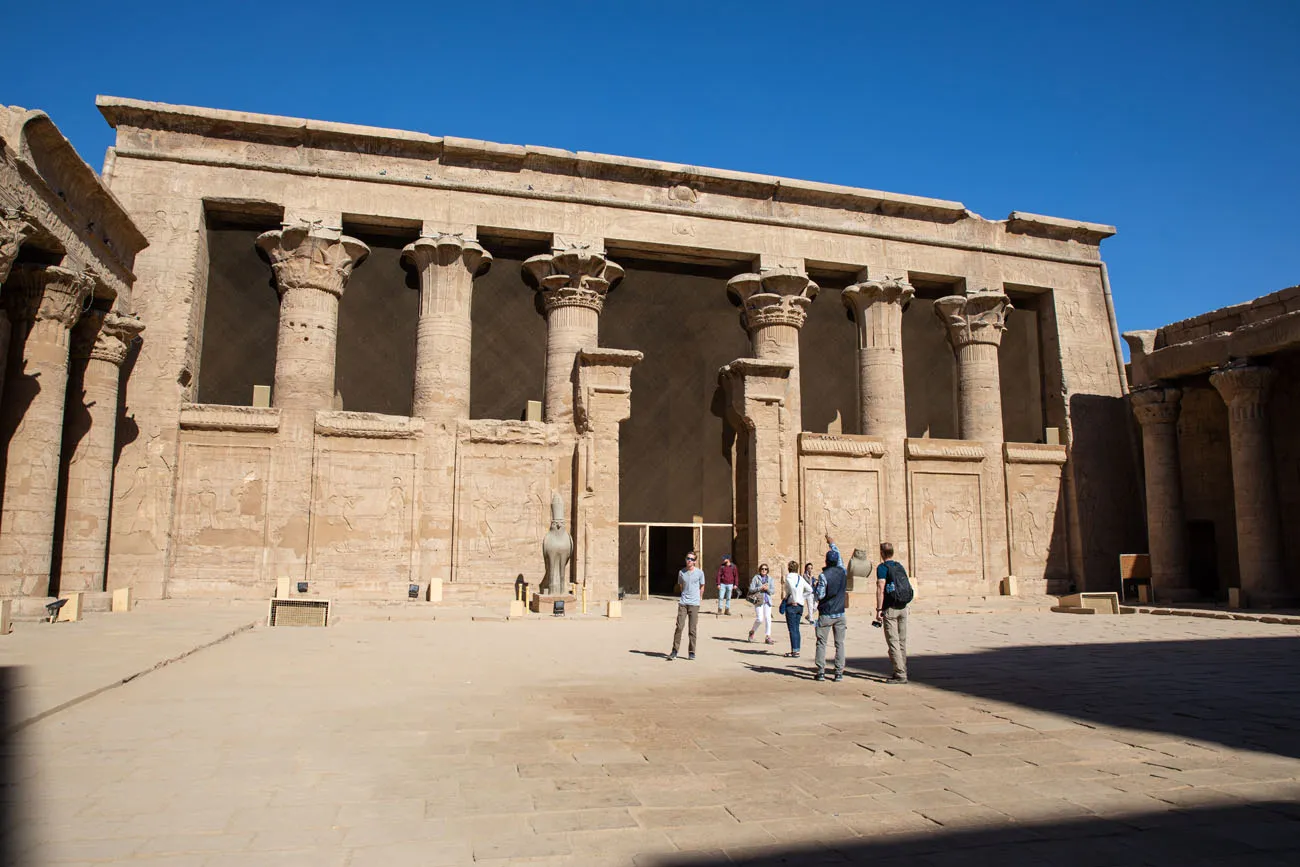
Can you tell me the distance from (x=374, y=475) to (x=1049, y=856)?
17.1 m

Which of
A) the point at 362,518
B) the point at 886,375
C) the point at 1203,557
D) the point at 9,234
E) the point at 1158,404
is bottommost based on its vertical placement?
the point at 1203,557

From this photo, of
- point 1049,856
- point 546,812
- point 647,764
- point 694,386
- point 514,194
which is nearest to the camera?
point 1049,856

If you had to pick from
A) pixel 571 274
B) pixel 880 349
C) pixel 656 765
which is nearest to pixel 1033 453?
pixel 880 349

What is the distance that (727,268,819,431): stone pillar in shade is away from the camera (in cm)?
2142

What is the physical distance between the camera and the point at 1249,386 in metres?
17.7

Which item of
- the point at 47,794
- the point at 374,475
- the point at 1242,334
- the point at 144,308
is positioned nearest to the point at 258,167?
the point at 144,308

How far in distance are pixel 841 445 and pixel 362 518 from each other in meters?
11.4

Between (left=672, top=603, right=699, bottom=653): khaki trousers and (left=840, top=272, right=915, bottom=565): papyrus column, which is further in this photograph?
(left=840, top=272, right=915, bottom=565): papyrus column

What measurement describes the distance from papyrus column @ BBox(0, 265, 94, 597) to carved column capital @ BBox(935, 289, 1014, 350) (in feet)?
64.2

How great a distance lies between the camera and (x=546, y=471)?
1956 cm

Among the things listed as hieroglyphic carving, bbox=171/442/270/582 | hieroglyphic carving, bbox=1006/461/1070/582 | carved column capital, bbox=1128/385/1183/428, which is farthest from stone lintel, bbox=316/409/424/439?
carved column capital, bbox=1128/385/1183/428

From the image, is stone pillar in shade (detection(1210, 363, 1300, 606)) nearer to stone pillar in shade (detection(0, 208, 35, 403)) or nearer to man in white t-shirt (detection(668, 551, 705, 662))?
man in white t-shirt (detection(668, 551, 705, 662))

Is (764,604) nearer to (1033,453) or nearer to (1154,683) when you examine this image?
(1154,683)

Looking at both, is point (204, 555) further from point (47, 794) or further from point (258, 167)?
point (47, 794)
